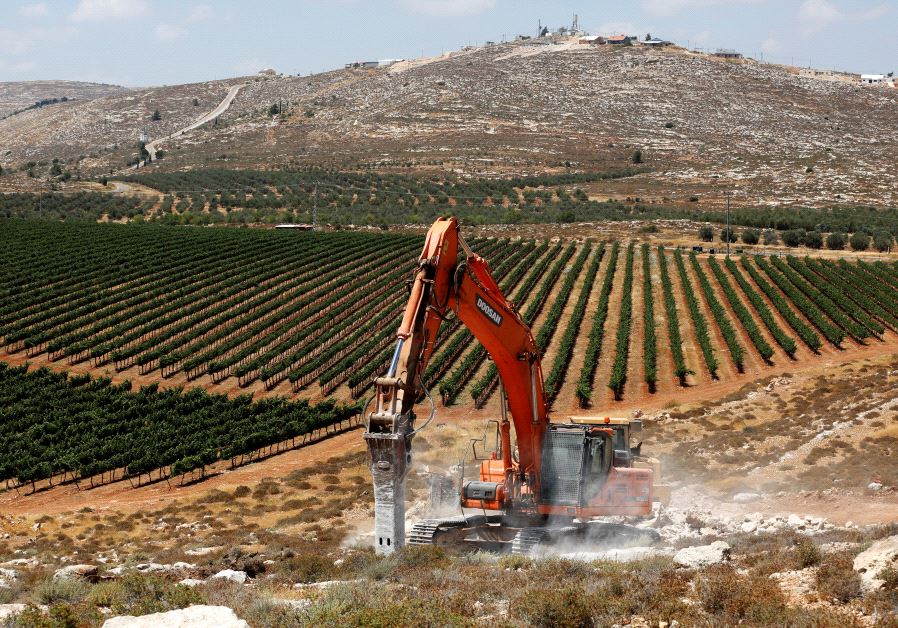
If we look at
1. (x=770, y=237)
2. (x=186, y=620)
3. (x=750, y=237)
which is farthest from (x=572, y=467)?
(x=770, y=237)

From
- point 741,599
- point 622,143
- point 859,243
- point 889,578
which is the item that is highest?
point 622,143

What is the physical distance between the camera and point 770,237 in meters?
90.9

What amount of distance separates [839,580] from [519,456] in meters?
8.74

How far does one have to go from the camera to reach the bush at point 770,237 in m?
89.8

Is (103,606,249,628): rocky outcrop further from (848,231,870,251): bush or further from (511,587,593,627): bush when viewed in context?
(848,231,870,251): bush

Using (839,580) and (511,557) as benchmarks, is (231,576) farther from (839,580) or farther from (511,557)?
(839,580)

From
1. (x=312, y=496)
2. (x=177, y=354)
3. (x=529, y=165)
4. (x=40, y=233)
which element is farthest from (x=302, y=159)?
(x=312, y=496)

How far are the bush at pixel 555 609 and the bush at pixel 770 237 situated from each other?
83544 mm

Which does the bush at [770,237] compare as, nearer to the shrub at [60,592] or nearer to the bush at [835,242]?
the bush at [835,242]

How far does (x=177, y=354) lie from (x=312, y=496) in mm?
25500

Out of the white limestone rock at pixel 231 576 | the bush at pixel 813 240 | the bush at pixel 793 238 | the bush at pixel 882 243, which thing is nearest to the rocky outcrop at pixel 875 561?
the white limestone rock at pixel 231 576

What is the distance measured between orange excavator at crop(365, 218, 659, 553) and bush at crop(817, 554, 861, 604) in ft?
22.6

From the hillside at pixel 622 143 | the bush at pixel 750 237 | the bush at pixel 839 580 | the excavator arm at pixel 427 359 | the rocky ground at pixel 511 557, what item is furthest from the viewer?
the hillside at pixel 622 143

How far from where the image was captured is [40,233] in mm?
86312
